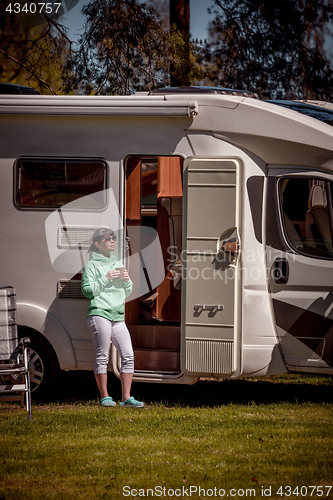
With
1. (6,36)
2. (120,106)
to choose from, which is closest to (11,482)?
(120,106)

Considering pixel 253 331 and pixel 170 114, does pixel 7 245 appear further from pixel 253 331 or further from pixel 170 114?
pixel 253 331

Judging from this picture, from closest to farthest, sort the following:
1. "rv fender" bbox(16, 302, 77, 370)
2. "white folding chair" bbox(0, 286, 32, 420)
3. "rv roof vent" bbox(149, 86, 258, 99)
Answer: "white folding chair" bbox(0, 286, 32, 420), "rv fender" bbox(16, 302, 77, 370), "rv roof vent" bbox(149, 86, 258, 99)

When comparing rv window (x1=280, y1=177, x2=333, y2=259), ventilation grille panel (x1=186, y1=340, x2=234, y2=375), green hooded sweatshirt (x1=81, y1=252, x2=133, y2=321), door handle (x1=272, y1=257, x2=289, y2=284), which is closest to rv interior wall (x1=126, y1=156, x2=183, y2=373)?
ventilation grille panel (x1=186, y1=340, x2=234, y2=375)

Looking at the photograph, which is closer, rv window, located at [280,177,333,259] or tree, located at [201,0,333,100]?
rv window, located at [280,177,333,259]

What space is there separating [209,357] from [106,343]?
99 cm

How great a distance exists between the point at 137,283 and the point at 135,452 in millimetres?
2347

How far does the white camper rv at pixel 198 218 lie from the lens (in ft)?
18.4

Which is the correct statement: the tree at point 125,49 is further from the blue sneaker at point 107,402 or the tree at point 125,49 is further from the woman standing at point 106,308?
the blue sneaker at point 107,402

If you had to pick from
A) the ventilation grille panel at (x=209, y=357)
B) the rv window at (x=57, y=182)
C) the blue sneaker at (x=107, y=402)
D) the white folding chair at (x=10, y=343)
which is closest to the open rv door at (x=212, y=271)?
the ventilation grille panel at (x=209, y=357)

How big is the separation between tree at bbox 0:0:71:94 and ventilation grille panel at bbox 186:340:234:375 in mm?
5830

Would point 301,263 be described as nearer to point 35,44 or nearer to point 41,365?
point 41,365

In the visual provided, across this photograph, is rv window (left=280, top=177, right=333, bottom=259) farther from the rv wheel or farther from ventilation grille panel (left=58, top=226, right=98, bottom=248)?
the rv wheel

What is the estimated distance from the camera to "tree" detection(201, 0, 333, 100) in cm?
990

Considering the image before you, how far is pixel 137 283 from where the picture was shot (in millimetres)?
6609
